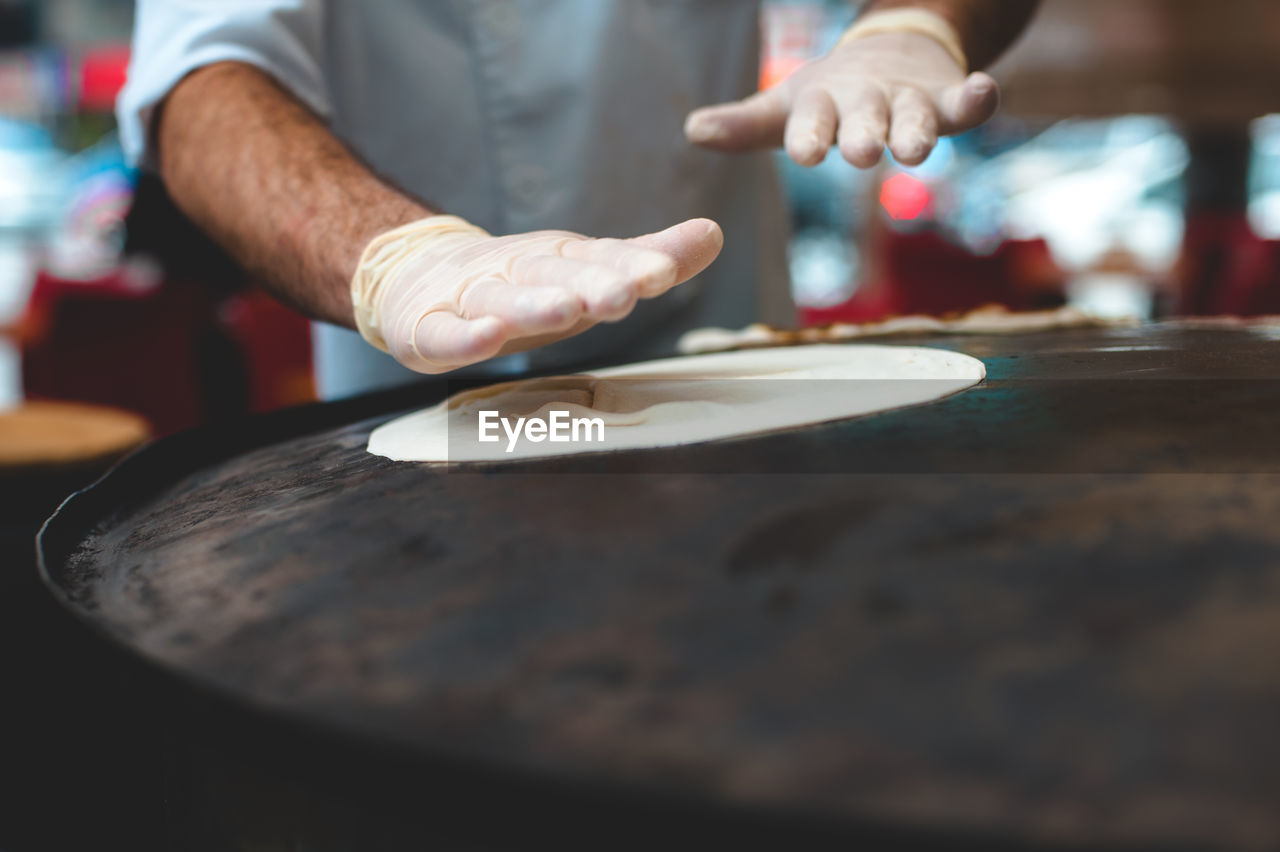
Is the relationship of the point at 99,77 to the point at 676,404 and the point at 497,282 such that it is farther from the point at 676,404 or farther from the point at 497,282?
the point at 676,404

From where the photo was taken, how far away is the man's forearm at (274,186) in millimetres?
1072

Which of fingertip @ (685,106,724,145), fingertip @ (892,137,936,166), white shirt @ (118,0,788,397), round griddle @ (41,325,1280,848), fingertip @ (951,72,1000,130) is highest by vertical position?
white shirt @ (118,0,788,397)

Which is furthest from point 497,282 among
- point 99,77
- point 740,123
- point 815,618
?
point 99,77

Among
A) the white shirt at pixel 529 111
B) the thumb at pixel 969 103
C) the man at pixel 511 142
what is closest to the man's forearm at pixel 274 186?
the man at pixel 511 142

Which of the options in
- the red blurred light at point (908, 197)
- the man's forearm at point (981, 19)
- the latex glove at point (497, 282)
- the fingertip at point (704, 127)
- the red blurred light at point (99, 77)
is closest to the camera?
the latex glove at point (497, 282)

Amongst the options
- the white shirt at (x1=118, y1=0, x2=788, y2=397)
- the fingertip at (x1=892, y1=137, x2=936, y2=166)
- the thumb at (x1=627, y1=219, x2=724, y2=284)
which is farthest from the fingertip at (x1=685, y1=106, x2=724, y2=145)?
the thumb at (x1=627, y1=219, x2=724, y2=284)

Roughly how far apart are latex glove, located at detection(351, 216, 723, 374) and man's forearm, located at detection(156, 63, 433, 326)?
71mm

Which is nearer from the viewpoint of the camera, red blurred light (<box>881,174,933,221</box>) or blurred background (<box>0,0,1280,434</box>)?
blurred background (<box>0,0,1280,434</box>)

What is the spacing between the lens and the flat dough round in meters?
0.71

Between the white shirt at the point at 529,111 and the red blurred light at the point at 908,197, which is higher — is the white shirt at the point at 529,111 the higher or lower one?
the lower one

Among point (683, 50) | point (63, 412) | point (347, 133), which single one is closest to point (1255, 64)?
point (683, 50)

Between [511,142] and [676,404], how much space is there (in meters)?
0.99

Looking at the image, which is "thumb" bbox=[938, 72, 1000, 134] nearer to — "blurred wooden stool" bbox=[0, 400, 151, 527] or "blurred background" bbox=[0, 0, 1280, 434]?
"blurred background" bbox=[0, 0, 1280, 434]

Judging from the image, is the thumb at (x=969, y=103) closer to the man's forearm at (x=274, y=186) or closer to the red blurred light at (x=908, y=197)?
the man's forearm at (x=274, y=186)
